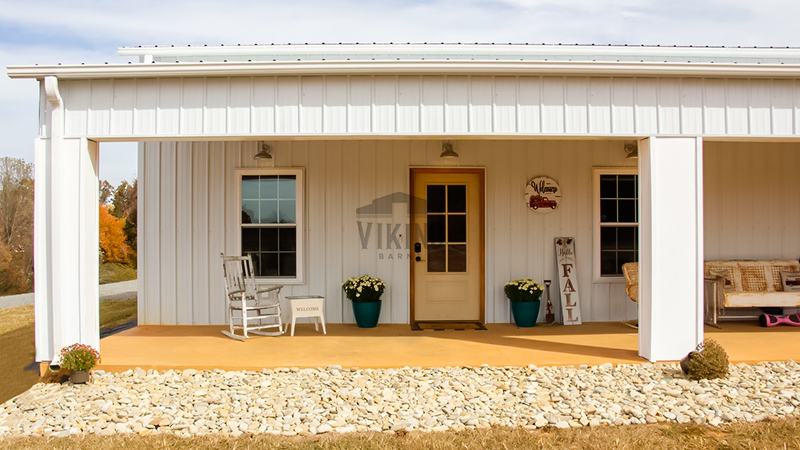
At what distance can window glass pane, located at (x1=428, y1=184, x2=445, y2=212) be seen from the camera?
278 inches

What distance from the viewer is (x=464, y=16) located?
34.9ft

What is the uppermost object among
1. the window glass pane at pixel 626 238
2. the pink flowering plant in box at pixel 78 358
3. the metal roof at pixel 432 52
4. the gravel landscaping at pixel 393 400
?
the metal roof at pixel 432 52

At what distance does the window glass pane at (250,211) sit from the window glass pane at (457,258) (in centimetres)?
238

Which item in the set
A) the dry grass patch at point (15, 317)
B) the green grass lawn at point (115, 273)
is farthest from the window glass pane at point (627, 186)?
the green grass lawn at point (115, 273)

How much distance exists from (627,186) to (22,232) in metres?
15.7

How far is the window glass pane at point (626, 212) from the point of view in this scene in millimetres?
7156

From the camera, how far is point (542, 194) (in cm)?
705

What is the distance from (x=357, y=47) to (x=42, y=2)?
7361 millimetres

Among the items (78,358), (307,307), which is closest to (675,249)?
(307,307)

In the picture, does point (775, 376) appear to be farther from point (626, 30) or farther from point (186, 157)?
point (626, 30)

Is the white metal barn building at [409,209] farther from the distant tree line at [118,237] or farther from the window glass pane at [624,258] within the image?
the distant tree line at [118,237]

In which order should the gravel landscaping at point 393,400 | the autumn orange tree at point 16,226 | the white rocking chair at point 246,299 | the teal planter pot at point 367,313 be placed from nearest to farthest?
the gravel landscaping at point 393,400
the white rocking chair at point 246,299
the teal planter pot at point 367,313
the autumn orange tree at point 16,226

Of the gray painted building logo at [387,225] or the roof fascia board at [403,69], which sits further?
the gray painted building logo at [387,225]

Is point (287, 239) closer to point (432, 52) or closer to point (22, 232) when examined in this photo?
point (432, 52)
